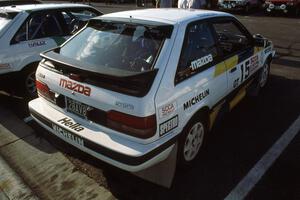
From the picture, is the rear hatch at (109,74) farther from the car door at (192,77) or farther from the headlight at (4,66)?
the headlight at (4,66)

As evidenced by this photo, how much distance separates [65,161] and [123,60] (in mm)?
1441

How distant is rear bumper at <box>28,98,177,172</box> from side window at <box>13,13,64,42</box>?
240cm

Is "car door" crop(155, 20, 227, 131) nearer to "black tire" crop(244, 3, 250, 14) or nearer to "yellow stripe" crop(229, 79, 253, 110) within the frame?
"yellow stripe" crop(229, 79, 253, 110)

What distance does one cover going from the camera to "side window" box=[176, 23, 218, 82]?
9.79ft

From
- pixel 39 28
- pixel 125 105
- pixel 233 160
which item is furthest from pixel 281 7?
pixel 125 105

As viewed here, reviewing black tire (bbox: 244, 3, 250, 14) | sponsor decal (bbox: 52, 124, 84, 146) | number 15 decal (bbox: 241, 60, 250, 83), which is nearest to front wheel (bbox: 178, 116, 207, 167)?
sponsor decal (bbox: 52, 124, 84, 146)

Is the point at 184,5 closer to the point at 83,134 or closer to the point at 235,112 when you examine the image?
the point at 235,112

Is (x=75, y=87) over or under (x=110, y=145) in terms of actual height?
over

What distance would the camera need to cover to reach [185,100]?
9.68ft

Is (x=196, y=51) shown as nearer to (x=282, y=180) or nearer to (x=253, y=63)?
(x=282, y=180)

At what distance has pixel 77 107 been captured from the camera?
2.98 metres

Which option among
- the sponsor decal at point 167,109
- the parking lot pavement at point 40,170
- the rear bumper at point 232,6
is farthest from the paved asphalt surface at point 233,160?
the rear bumper at point 232,6

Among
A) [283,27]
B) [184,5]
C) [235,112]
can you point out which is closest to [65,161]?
[235,112]

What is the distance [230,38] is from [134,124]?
2.65m
